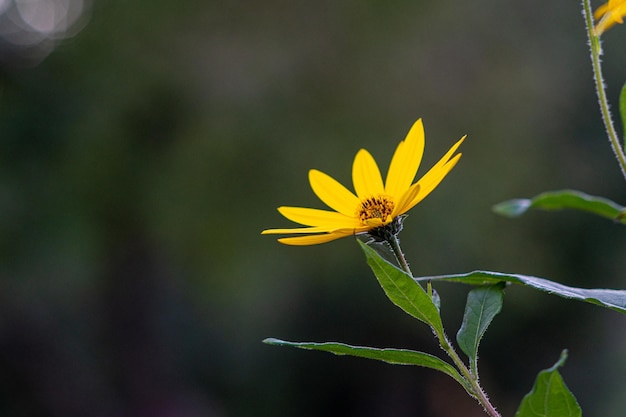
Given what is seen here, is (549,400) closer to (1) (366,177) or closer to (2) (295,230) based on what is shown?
(2) (295,230)

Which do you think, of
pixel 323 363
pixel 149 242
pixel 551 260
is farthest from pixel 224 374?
pixel 551 260

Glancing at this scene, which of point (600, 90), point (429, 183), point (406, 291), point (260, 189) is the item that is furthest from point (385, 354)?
point (260, 189)

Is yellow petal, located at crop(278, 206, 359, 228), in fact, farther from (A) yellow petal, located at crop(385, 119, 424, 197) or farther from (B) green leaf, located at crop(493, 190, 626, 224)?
(B) green leaf, located at crop(493, 190, 626, 224)

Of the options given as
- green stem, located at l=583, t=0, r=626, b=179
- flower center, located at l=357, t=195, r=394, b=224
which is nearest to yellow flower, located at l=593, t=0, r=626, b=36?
green stem, located at l=583, t=0, r=626, b=179

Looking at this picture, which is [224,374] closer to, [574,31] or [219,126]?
[219,126]

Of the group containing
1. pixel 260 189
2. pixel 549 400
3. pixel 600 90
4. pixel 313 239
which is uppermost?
pixel 260 189

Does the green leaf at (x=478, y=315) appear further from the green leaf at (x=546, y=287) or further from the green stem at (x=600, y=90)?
the green stem at (x=600, y=90)

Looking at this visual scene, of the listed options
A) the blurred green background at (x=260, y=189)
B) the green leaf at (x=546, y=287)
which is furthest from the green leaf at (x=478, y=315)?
the blurred green background at (x=260, y=189)
